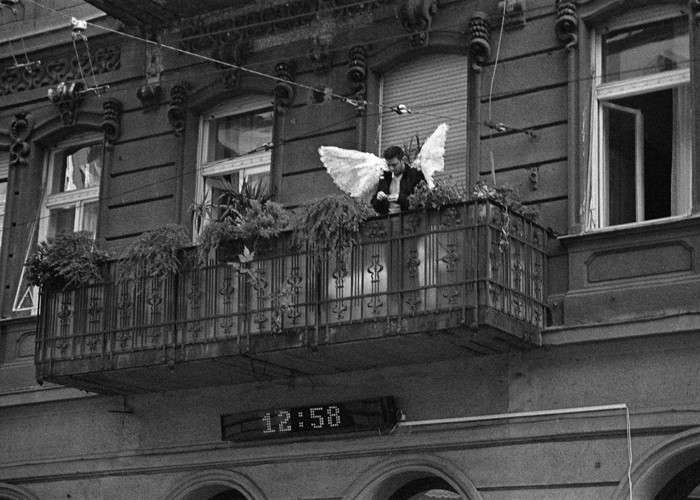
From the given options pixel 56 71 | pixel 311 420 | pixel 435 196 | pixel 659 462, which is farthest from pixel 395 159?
pixel 56 71

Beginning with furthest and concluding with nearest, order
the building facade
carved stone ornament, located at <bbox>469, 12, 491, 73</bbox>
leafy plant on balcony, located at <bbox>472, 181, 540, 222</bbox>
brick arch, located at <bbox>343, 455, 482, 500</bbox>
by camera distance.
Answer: carved stone ornament, located at <bbox>469, 12, 491, 73</bbox> → brick arch, located at <bbox>343, 455, 482, 500</bbox> → leafy plant on balcony, located at <bbox>472, 181, 540, 222</bbox> → the building facade

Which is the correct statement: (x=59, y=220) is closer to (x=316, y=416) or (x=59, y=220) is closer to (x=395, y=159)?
(x=316, y=416)

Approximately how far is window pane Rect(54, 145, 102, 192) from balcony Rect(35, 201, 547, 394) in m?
2.72

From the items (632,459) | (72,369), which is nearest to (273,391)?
(72,369)

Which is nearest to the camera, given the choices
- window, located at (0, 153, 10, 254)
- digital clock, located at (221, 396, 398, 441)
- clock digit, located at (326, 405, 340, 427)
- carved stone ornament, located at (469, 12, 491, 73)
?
digital clock, located at (221, 396, 398, 441)

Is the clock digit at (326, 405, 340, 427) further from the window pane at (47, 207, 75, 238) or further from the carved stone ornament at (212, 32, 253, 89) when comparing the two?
the window pane at (47, 207, 75, 238)

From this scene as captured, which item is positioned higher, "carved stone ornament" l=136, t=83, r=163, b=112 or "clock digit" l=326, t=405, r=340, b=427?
"carved stone ornament" l=136, t=83, r=163, b=112

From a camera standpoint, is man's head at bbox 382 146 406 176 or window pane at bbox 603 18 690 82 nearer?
window pane at bbox 603 18 690 82

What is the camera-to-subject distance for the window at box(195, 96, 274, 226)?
17625 millimetres

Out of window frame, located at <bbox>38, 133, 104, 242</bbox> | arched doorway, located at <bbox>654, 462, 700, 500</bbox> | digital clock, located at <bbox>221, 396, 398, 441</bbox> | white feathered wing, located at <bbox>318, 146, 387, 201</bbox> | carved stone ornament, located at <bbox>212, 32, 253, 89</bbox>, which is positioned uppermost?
carved stone ornament, located at <bbox>212, 32, 253, 89</bbox>

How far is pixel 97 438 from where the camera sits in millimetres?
17516

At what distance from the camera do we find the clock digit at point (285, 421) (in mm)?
Result: 15891

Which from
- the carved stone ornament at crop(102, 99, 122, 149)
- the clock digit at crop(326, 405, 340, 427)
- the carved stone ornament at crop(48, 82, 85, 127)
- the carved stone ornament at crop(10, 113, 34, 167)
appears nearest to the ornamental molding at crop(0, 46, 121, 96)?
the carved stone ornament at crop(48, 82, 85, 127)

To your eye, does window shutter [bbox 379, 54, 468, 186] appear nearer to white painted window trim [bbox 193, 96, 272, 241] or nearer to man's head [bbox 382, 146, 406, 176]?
man's head [bbox 382, 146, 406, 176]
